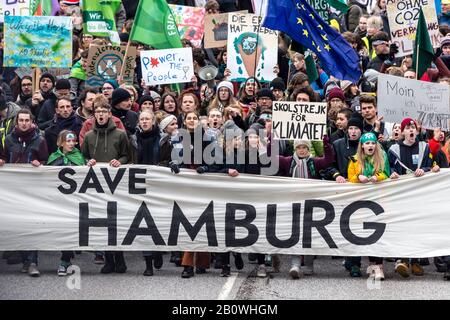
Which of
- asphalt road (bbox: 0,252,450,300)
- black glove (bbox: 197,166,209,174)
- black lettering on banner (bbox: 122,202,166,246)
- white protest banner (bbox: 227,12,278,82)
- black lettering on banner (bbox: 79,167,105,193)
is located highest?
white protest banner (bbox: 227,12,278,82)

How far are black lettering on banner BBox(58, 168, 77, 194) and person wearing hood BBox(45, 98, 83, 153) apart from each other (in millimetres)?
1331

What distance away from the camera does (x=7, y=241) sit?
568 inches

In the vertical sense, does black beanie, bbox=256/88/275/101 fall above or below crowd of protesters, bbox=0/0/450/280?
above

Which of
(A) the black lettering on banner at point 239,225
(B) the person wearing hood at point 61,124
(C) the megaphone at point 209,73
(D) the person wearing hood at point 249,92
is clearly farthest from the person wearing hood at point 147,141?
(C) the megaphone at point 209,73

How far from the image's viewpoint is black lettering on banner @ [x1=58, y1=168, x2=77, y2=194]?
14.5m

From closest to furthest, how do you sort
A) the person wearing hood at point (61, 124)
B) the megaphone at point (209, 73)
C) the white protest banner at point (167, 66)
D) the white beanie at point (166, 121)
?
the white beanie at point (166, 121)
the person wearing hood at point (61, 124)
the white protest banner at point (167, 66)
the megaphone at point (209, 73)

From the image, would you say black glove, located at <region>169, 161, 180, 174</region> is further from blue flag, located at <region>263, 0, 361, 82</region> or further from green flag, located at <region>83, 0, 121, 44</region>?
green flag, located at <region>83, 0, 121, 44</region>

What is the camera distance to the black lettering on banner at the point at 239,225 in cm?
1445

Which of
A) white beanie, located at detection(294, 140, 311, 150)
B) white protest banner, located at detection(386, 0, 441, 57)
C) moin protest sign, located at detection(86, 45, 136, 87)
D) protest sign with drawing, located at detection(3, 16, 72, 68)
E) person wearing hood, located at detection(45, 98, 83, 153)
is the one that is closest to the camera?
white beanie, located at detection(294, 140, 311, 150)

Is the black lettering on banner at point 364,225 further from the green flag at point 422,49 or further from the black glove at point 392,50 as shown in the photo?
the black glove at point 392,50

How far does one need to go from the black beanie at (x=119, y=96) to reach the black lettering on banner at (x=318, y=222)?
305 cm

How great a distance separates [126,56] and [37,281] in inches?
205

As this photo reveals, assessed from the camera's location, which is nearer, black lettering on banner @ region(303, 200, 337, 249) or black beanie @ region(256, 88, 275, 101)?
black lettering on banner @ region(303, 200, 337, 249)

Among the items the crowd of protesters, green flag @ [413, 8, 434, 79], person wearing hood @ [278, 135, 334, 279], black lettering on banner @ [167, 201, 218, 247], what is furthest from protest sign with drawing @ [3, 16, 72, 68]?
green flag @ [413, 8, 434, 79]
